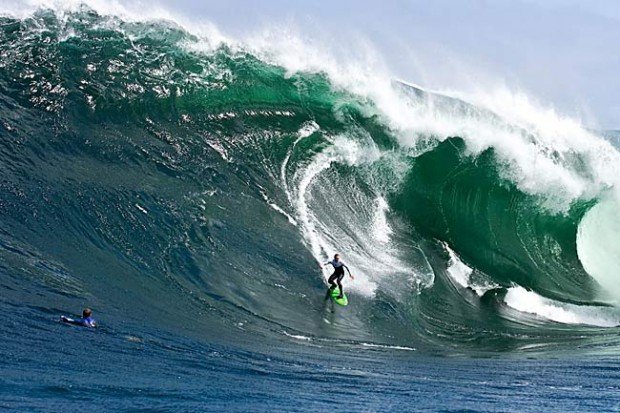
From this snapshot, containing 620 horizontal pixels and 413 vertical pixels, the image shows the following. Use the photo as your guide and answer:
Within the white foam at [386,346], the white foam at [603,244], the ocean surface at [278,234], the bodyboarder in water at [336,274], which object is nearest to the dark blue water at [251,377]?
the ocean surface at [278,234]

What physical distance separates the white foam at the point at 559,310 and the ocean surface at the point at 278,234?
6cm

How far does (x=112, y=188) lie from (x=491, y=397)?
909 cm

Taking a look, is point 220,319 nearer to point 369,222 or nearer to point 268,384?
point 268,384

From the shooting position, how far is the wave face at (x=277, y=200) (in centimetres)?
1274

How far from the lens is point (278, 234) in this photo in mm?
15062

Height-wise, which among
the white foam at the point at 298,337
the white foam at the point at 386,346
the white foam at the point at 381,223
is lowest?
the white foam at the point at 298,337

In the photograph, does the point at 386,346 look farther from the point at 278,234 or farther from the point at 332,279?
the point at 278,234

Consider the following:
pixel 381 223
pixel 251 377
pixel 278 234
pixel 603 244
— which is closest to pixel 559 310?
pixel 381 223

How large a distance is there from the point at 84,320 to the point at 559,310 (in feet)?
34.6

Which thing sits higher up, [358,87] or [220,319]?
[358,87]

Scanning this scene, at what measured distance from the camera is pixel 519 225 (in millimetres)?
18656

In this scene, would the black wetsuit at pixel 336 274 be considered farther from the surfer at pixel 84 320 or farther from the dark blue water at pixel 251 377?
the surfer at pixel 84 320

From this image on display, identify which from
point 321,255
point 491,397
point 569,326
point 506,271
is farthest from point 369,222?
point 491,397

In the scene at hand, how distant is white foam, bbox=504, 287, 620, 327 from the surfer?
30.7 feet
